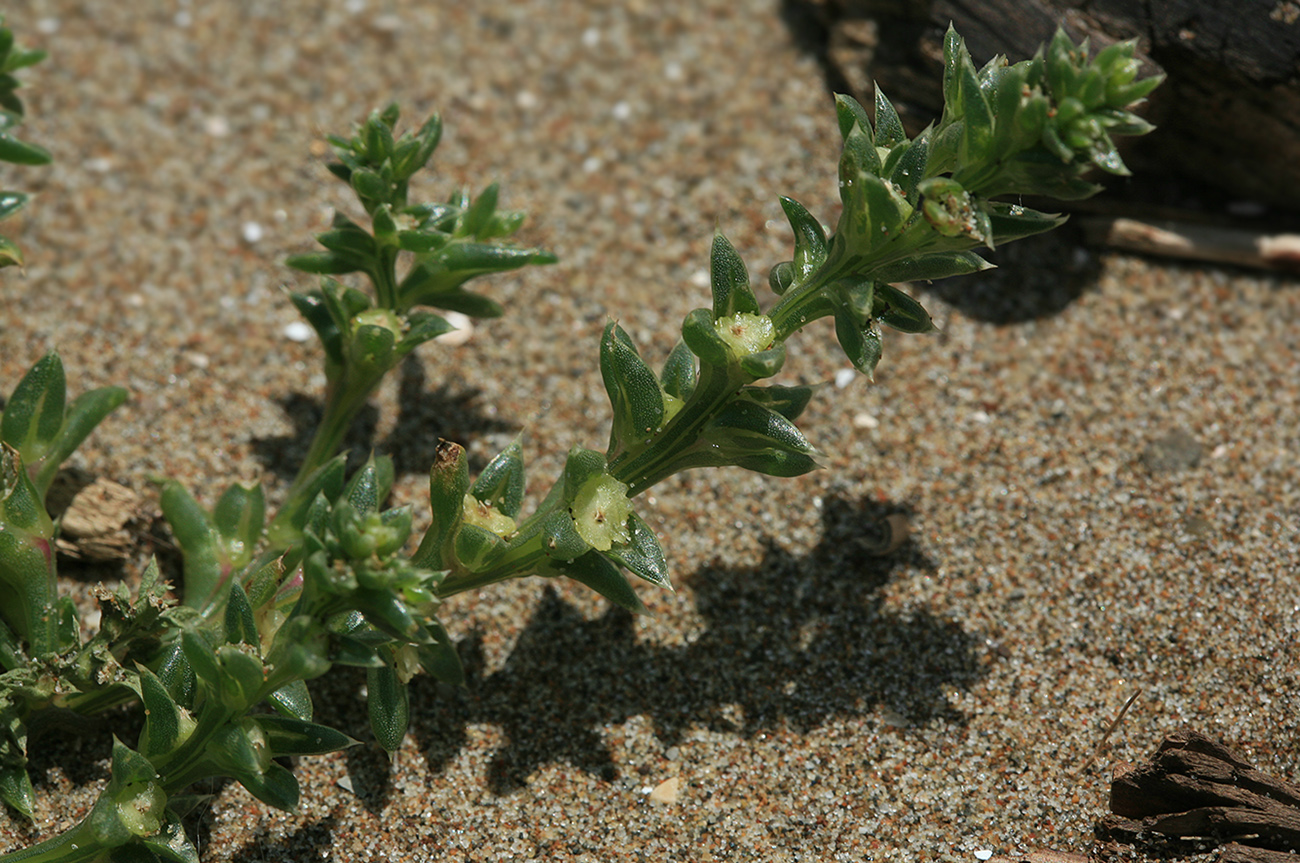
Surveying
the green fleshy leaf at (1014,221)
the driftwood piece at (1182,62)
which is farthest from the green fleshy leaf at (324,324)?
the driftwood piece at (1182,62)

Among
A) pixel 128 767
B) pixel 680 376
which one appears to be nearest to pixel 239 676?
pixel 128 767

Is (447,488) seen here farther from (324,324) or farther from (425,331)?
(324,324)

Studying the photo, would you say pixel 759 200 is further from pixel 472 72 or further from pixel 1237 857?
pixel 1237 857

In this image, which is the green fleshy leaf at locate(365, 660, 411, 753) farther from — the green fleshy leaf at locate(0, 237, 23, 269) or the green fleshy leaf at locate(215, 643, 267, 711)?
the green fleshy leaf at locate(0, 237, 23, 269)

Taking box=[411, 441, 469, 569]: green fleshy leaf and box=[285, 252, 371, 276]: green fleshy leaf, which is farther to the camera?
box=[285, 252, 371, 276]: green fleshy leaf

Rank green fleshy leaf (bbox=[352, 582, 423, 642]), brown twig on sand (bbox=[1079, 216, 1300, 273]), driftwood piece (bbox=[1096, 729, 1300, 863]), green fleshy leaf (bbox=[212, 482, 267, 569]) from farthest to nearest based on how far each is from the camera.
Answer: brown twig on sand (bbox=[1079, 216, 1300, 273]) < green fleshy leaf (bbox=[212, 482, 267, 569]) < driftwood piece (bbox=[1096, 729, 1300, 863]) < green fleshy leaf (bbox=[352, 582, 423, 642])

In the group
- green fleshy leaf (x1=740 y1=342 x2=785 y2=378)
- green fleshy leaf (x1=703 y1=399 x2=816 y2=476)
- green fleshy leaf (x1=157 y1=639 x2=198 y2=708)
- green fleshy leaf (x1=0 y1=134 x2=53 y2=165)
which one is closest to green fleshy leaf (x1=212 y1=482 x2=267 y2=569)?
green fleshy leaf (x1=157 y1=639 x2=198 y2=708)

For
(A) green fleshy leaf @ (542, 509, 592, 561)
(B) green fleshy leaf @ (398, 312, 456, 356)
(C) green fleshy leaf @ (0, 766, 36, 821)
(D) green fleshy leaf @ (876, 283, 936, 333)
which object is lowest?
(C) green fleshy leaf @ (0, 766, 36, 821)

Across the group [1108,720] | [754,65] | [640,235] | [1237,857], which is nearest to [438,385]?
[640,235]
